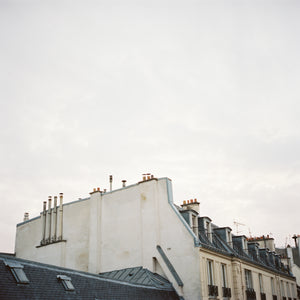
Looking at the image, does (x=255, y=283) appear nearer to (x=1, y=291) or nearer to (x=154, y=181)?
(x=154, y=181)

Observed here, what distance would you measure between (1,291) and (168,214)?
11906 millimetres

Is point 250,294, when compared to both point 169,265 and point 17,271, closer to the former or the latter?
point 169,265

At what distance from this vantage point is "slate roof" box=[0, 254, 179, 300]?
523 inches

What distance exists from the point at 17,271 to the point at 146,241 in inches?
408

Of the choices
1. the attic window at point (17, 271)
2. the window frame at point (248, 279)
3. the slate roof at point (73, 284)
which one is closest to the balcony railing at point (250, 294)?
the window frame at point (248, 279)

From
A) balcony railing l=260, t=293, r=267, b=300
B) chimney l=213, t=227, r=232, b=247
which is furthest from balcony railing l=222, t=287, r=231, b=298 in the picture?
balcony railing l=260, t=293, r=267, b=300

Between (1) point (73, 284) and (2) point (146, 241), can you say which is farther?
(2) point (146, 241)

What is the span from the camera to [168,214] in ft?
75.5

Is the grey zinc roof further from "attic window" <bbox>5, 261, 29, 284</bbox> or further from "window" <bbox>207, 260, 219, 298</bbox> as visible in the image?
"attic window" <bbox>5, 261, 29, 284</bbox>

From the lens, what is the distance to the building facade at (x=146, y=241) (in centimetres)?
2169

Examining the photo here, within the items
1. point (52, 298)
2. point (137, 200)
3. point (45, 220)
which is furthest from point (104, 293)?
point (45, 220)

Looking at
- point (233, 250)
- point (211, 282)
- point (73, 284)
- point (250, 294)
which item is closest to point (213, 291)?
point (211, 282)

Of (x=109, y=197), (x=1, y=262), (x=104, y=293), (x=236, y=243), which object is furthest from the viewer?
(x=236, y=243)

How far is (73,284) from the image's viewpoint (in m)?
15.9
